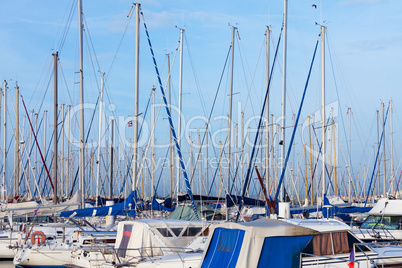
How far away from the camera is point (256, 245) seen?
1404 cm

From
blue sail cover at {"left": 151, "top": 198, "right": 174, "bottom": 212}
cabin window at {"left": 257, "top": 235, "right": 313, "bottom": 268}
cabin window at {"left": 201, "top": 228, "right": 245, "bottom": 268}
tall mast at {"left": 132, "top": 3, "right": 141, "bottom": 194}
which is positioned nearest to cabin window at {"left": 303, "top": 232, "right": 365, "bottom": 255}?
cabin window at {"left": 257, "top": 235, "right": 313, "bottom": 268}

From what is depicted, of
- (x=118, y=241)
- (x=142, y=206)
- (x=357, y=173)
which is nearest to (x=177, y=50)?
(x=142, y=206)

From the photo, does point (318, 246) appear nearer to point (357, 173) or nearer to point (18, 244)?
point (18, 244)

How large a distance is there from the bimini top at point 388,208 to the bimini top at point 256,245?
12.2m

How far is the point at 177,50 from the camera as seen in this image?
126ft

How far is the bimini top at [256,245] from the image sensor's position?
1397 centimetres

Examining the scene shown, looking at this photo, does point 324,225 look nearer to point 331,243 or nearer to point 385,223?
point 331,243

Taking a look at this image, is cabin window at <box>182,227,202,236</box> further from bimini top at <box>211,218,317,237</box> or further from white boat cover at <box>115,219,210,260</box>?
bimini top at <box>211,218,317,237</box>

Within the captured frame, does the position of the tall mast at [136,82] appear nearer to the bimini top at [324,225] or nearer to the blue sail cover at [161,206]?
the blue sail cover at [161,206]

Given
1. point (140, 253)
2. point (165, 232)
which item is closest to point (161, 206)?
point (165, 232)

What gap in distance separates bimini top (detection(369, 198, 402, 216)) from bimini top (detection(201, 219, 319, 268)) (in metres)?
12.2

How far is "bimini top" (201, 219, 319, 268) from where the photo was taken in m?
14.0

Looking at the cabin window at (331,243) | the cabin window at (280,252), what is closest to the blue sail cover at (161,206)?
the cabin window at (331,243)

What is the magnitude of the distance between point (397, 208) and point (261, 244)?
1401 centimetres
